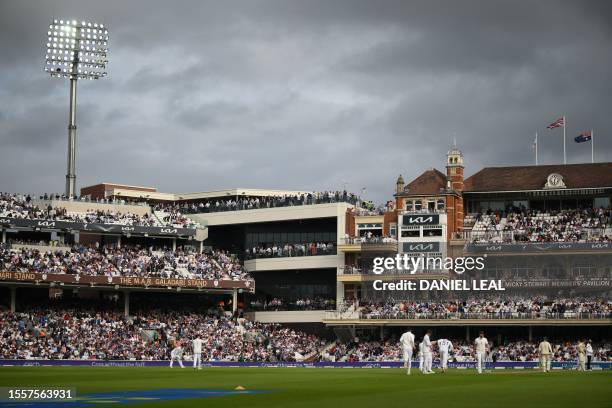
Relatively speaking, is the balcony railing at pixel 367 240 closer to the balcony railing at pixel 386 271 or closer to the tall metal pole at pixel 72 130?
the balcony railing at pixel 386 271

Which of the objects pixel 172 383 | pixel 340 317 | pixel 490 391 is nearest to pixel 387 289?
pixel 340 317

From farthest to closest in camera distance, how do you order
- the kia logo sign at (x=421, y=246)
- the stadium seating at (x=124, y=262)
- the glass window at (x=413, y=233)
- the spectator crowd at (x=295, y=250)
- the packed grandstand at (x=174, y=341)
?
the spectator crowd at (x=295, y=250) → the glass window at (x=413, y=233) → the kia logo sign at (x=421, y=246) → the stadium seating at (x=124, y=262) → the packed grandstand at (x=174, y=341)

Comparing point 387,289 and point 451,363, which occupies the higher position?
point 387,289

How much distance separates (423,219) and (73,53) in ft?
107

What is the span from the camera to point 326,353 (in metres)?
78.4

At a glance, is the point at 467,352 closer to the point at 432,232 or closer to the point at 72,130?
the point at 432,232

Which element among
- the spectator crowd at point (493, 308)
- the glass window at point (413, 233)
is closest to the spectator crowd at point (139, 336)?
the spectator crowd at point (493, 308)

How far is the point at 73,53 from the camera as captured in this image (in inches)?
3371

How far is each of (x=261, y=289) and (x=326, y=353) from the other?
473 inches

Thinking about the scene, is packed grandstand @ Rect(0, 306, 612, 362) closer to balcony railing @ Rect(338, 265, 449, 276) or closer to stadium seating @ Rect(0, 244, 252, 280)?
stadium seating @ Rect(0, 244, 252, 280)

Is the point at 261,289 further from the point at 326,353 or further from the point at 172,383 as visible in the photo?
the point at 172,383

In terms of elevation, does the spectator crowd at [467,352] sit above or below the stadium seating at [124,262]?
below

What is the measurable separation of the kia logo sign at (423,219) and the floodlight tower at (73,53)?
28682 millimetres

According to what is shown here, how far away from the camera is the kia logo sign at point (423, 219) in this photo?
80.4 meters
